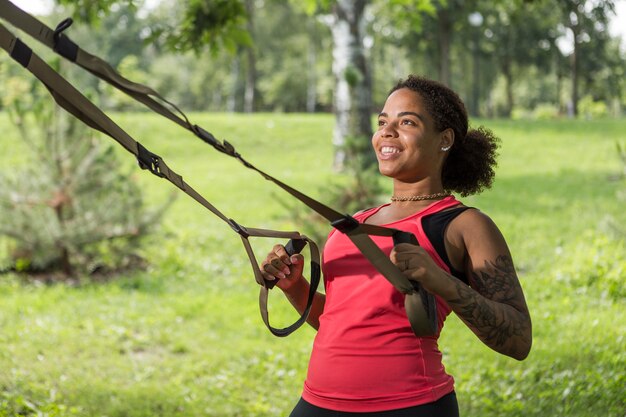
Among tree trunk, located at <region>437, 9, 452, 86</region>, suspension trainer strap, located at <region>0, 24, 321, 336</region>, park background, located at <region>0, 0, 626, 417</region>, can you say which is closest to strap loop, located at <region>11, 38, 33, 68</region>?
suspension trainer strap, located at <region>0, 24, 321, 336</region>

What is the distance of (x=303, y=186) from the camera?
16516mm

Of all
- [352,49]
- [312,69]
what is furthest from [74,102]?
[312,69]

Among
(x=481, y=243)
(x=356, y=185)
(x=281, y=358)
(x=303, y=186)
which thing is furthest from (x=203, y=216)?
(x=481, y=243)

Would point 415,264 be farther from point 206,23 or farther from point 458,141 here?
point 206,23

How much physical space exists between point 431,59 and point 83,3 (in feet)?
116

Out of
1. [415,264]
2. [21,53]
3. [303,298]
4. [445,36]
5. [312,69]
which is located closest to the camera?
[21,53]

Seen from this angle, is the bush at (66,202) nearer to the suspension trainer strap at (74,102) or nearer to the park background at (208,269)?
the park background at (208,269)

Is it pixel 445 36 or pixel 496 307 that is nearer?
pixel 496 307

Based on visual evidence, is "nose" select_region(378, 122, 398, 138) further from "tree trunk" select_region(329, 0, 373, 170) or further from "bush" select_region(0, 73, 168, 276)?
"tree trunk" select_region(329, 0, 373, 170)

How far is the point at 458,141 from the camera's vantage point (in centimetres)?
270

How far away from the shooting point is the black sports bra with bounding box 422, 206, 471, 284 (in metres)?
2.35

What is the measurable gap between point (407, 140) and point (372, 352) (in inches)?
26.1

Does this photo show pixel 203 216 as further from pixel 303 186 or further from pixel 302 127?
pixel 302 127

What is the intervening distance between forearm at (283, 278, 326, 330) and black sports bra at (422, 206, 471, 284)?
54 centimetres
